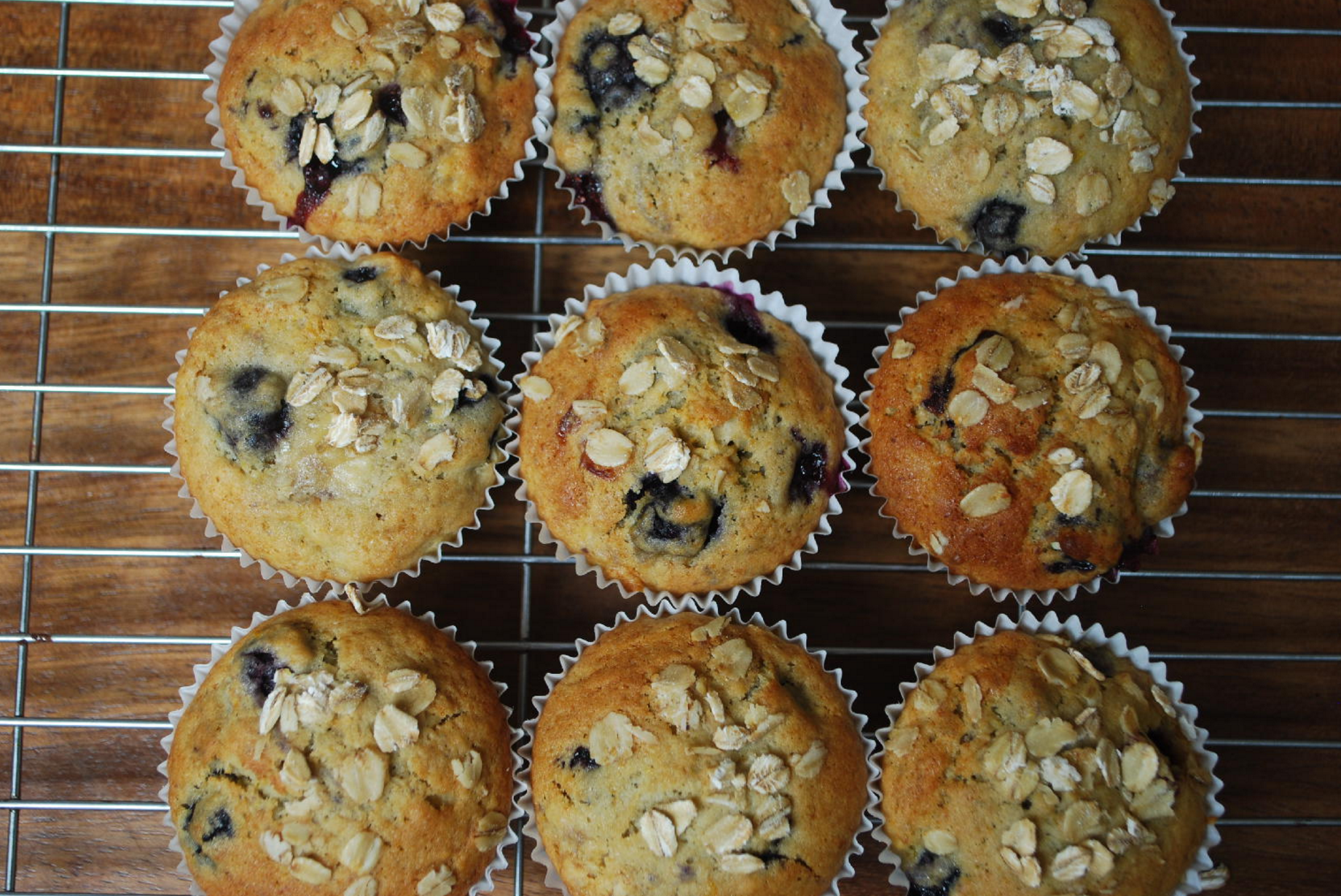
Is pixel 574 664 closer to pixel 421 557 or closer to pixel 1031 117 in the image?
pixel 421 557

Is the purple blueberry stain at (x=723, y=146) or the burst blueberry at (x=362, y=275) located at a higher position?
the purple blueberry stain at (x=723, y=146)

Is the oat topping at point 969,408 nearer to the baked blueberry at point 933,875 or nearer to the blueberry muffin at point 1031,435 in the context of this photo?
the blueberry muffin at point 1031,435

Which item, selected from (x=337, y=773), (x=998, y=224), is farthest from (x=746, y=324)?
(x=337, y=773)

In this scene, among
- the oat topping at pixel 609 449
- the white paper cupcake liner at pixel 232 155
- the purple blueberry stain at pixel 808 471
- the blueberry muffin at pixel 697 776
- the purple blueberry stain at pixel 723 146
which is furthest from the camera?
the white paper cupcake liner at pixel 232 155

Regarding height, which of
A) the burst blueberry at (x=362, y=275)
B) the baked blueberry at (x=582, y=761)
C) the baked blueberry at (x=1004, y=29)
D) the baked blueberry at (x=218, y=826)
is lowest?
the baked blueberry at (x=218, y=826)

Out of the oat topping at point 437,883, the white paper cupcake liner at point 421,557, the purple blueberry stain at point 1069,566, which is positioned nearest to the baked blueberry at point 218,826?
the oat topping at point 437,883

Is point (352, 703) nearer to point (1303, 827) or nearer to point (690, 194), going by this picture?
point (690, 194)
